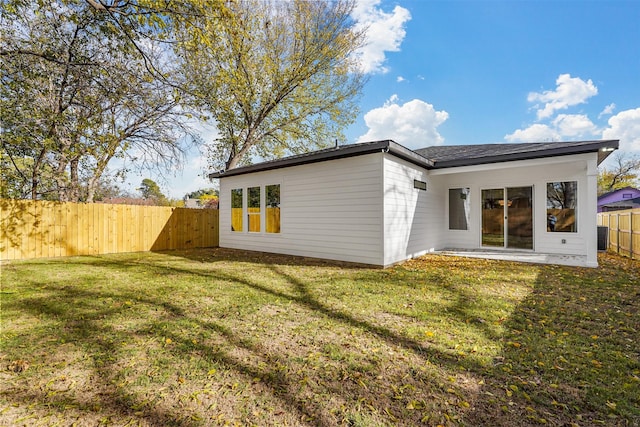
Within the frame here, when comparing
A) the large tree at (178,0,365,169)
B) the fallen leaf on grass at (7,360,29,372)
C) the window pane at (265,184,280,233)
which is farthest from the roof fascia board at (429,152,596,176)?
the fallen leaf on grass at (7,360,29,372)

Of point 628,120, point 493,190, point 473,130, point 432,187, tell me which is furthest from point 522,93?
point 628,120

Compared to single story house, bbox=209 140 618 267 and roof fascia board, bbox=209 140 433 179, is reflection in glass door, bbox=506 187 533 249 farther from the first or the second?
roof fascia board, bbox=209 140 433 179

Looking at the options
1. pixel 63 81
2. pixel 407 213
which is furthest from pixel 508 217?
pixel 63 81

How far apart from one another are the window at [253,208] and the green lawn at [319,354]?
4.72m

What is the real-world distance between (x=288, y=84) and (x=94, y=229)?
9671 millimetres

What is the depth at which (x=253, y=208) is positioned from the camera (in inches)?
382

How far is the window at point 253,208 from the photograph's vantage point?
9.55 meters

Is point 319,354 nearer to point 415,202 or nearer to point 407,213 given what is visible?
point 407,213

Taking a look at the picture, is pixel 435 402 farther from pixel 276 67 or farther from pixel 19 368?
pixel 276 67

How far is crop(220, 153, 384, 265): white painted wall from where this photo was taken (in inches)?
263

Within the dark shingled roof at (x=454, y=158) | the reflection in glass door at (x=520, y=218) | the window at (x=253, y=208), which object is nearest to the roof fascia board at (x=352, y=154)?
the dark shingled roof at (x=454, y=158)

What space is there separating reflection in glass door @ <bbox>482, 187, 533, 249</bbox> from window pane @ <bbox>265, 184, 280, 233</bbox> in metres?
6.30

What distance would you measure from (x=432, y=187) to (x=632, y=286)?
190 inches

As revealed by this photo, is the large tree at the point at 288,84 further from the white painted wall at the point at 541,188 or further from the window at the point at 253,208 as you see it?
the white painted wall at the point at 541,188
